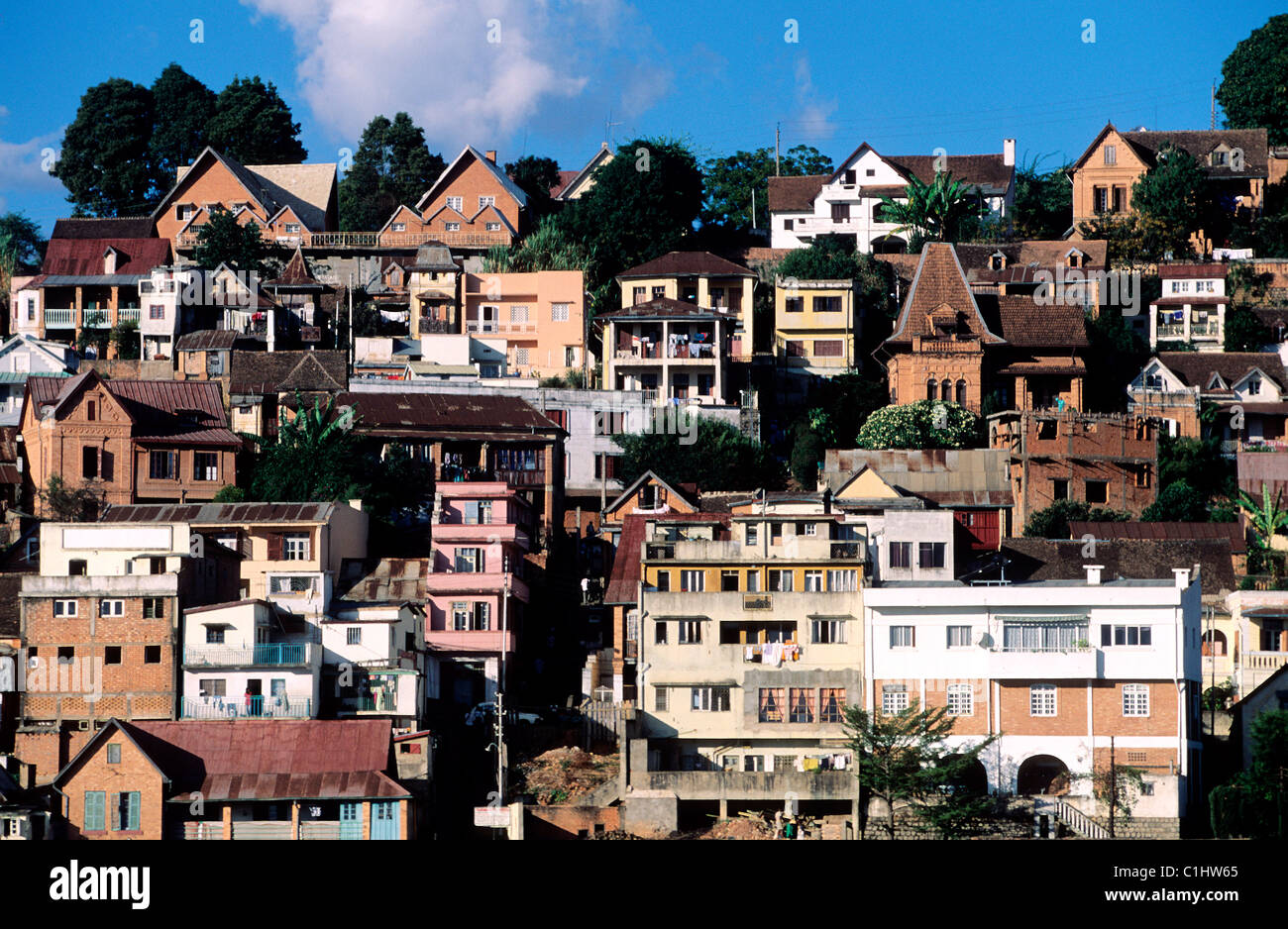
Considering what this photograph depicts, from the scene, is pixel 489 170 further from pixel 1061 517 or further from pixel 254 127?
pixel 1061 517

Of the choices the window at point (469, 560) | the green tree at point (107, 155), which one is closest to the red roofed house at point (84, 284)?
the green tree at point (107, 155)

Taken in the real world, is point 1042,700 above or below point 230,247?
below

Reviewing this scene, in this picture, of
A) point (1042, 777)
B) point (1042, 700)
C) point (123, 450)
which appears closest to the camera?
point (1042, 777)

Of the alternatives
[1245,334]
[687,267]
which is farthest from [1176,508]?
[687,267]

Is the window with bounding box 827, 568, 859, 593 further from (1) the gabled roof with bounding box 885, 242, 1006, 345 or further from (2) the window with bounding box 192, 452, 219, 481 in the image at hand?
(1) the gabled roof with bounding box 885, 242, 1006, 345

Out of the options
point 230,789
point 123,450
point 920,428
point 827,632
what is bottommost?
point 230,789

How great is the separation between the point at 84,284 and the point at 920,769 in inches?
2320

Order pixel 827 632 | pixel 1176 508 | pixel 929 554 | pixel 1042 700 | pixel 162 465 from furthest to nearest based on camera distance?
pixel 162 465
pixel 1176 508
pixel 929 554
pixel 827 632
pixel 1042 700

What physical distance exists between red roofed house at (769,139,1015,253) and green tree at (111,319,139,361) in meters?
35.5

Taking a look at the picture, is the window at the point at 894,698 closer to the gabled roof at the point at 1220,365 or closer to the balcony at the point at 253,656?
the balcony at the point at 253,656

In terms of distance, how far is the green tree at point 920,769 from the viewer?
4838cm

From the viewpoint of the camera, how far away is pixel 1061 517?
224ft

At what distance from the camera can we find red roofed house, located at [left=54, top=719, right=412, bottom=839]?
4969 cm

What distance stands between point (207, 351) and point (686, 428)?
21632 mm
